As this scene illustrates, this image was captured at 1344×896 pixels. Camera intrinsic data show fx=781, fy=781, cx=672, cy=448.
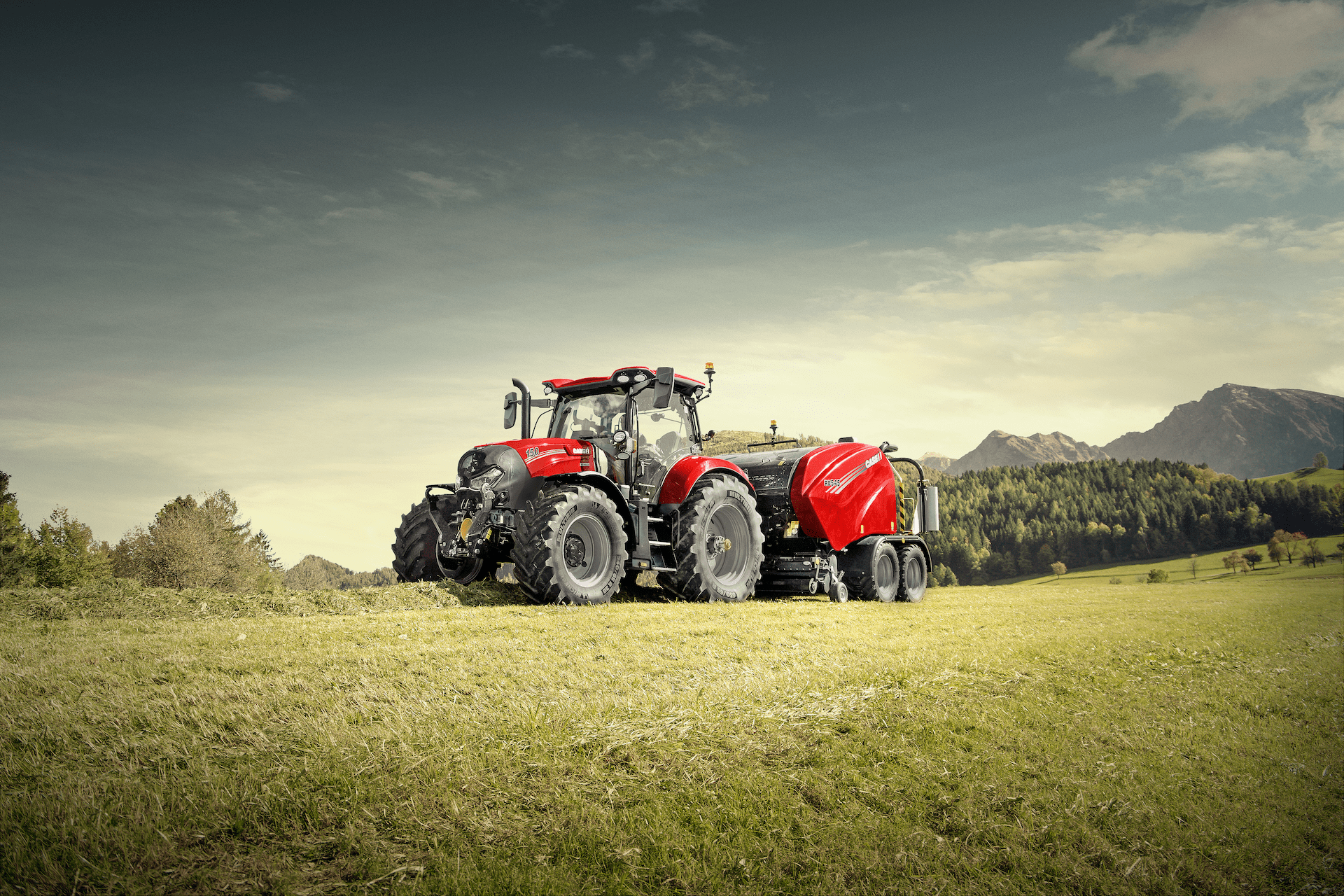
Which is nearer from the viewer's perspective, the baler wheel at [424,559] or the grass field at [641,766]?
the grass field at [641,766]

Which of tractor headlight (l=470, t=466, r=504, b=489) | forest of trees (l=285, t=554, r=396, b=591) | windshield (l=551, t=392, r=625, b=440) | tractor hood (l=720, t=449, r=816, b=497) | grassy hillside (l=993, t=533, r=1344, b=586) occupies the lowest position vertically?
grassy hillside (l=993, t=533, r=1344, b=586)

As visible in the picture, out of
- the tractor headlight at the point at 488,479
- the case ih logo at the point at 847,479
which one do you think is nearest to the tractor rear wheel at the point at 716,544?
the case ih logo at the point at 847,479

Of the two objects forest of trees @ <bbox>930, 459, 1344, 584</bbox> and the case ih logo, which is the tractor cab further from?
forest of trees @ <bbox>930, 459, 1344, 584</bbox>

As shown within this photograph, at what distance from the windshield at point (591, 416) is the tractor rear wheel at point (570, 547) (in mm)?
1569

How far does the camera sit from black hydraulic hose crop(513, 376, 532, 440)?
35.2 ft

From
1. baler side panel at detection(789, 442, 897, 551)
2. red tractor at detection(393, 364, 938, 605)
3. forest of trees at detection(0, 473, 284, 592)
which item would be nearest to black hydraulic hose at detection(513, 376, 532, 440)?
red tractor at detection(393, 364, 938, 605)

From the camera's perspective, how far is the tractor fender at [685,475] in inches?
401

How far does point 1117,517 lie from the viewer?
8231cm

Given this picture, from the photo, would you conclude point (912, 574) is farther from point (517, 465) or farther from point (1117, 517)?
point (1117, 517)

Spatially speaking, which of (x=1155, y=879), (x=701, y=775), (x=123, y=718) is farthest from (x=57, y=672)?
(x=1155, y=879)

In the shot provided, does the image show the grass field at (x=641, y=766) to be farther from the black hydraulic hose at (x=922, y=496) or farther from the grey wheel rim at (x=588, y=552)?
the black hydraulic hose at (x=922, y=496)

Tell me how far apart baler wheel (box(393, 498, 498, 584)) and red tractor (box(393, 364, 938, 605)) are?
2 centimetres

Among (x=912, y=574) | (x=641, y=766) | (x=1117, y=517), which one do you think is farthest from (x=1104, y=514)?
(x=641, y=766)

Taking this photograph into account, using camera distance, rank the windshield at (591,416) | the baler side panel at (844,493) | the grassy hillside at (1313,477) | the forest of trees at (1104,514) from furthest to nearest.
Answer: the grassy hillside at (1313,477) → the forest of trees at (1104,514) → the baler side panel at (844,493) → the windshield at (591,416)
